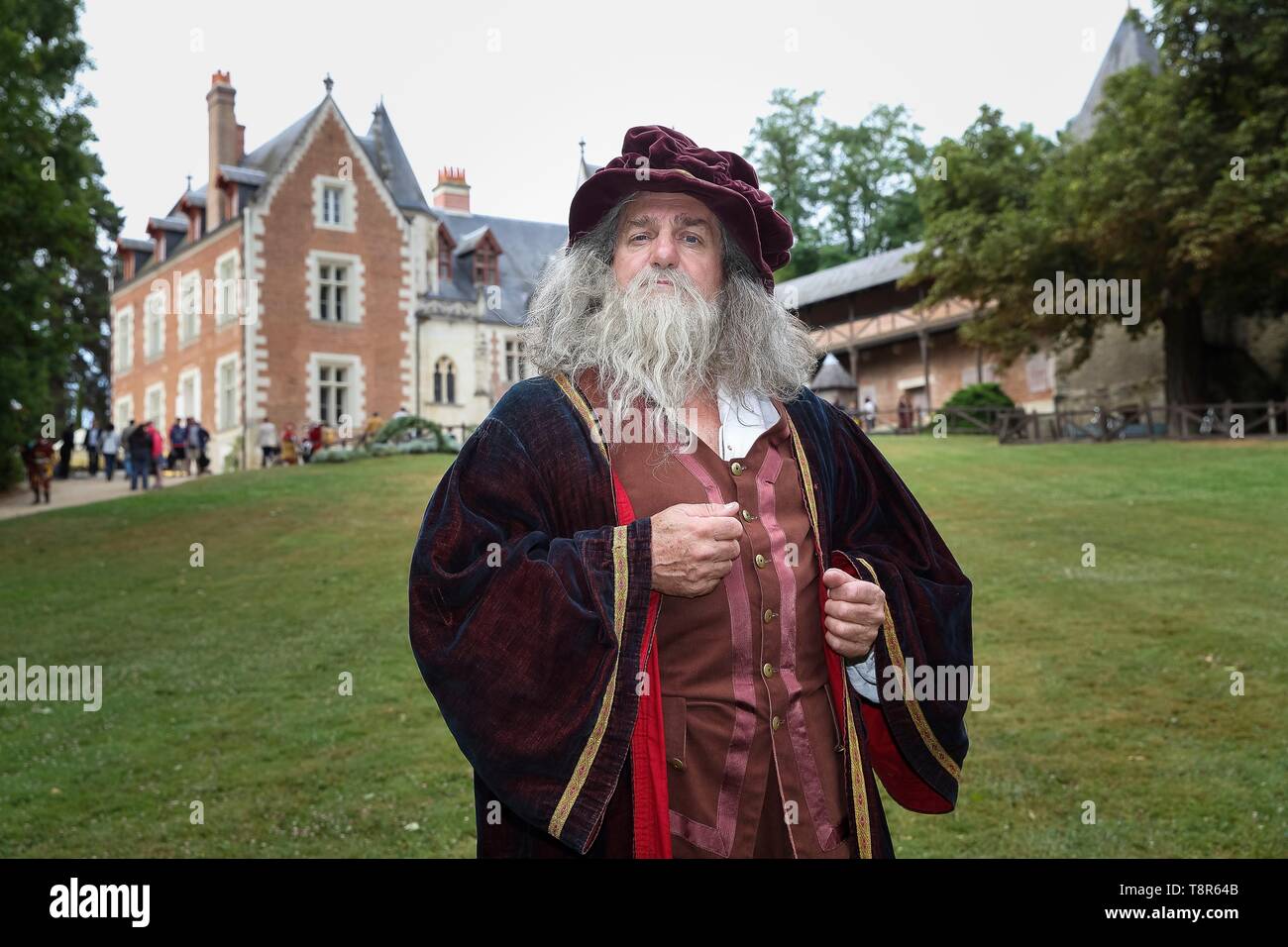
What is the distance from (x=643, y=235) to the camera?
2781 mm

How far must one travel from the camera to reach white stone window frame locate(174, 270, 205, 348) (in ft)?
121

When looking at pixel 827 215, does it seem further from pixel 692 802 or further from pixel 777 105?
pixel 692 802

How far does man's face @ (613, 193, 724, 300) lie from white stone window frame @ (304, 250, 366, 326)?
32.8 m

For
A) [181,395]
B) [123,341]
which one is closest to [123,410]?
[123,341]

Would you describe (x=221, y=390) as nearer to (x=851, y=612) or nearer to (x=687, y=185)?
(x=687, y=185)

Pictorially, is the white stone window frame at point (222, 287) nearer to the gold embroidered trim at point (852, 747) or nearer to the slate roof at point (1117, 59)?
the slate roof at point (1117, 59)

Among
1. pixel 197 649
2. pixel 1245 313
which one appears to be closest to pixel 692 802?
pixel 197 649

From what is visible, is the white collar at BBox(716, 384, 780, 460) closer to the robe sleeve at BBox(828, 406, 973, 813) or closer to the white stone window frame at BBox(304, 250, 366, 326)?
the robe sleeve at BBox(828, 406, 973, 813)

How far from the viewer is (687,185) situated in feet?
8.79

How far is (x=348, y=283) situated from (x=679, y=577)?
113 feet

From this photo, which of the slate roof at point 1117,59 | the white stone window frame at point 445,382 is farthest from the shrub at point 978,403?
the white stone window frame at point 445,382

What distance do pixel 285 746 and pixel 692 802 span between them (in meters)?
5.86

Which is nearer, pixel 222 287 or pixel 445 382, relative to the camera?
pixel 222 287

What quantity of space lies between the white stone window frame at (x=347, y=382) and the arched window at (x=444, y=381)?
3.08 m
